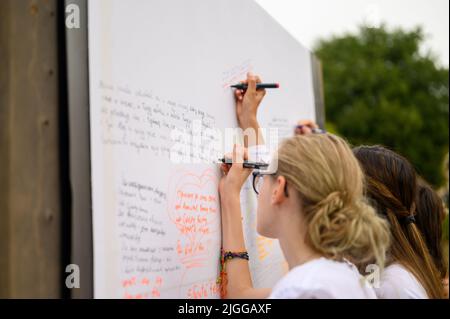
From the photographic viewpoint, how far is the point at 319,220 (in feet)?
5.18

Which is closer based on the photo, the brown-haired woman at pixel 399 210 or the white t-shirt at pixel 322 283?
the white t-shirt at pixel 322 283

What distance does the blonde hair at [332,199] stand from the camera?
1.57 m

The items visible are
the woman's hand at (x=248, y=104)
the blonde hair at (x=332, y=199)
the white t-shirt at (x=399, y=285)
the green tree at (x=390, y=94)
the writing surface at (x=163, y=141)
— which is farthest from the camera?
the green tree at (x=390, y=94)

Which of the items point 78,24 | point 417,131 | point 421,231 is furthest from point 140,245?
point 417,131

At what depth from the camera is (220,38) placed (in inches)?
85.2

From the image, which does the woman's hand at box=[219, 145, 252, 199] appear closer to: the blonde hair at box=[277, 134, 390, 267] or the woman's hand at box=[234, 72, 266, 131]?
the woman's hand at box=[234, 72, 266, 131]

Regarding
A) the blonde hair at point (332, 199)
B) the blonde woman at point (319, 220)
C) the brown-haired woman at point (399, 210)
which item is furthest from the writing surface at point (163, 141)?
the brown-haired woman at point (399, 210)

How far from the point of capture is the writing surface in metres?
1.42

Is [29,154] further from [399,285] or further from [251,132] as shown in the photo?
[399,285]

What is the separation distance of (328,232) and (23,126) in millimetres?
912

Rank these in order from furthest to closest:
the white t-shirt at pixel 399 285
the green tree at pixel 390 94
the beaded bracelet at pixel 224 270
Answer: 1. the green tree at pixel 390 94
2. the beaded bracelet at pixel 224 270
3. the white t-shirt at pixel 399 285

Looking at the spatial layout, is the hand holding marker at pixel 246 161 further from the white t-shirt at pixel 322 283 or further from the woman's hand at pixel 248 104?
the white t-shirt at pixel 322 283

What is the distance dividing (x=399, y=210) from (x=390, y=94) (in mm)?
18874

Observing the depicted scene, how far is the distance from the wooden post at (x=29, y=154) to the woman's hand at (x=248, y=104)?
1046 mm
